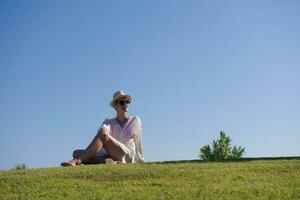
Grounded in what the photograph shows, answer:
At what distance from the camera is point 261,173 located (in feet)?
41.9

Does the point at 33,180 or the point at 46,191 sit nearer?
the point at 46,191

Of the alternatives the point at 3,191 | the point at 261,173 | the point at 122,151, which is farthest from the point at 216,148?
the point at 3,191

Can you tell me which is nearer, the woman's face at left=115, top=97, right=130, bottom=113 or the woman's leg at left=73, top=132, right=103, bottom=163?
the woman's leg at left=73, top=132, right=103, bottom=163

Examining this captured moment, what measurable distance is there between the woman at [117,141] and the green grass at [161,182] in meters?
2.45

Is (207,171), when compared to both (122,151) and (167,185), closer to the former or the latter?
(167,185)

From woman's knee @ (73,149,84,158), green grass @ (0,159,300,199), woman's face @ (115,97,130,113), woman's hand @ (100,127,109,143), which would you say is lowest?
green grass @ (0,159,300,199)

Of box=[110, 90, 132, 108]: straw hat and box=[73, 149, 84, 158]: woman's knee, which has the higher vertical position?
box=[110, 90, 132, 108]: straw hat

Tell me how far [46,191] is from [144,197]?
2213mm

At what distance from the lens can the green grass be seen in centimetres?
1036

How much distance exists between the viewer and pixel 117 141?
54.1 feet

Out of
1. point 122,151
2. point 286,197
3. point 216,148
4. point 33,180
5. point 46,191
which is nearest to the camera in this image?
point 286,197

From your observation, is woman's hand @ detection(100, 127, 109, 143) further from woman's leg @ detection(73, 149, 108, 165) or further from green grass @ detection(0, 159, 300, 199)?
green grass @ detection(0, 159, 300, 199)

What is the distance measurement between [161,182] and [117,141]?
16.2 feet

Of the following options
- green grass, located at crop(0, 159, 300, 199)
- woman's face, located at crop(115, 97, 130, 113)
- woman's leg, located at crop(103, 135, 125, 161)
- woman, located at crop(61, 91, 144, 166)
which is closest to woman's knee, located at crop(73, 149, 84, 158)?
woman, located at crop(61, 91, 144, 166)
